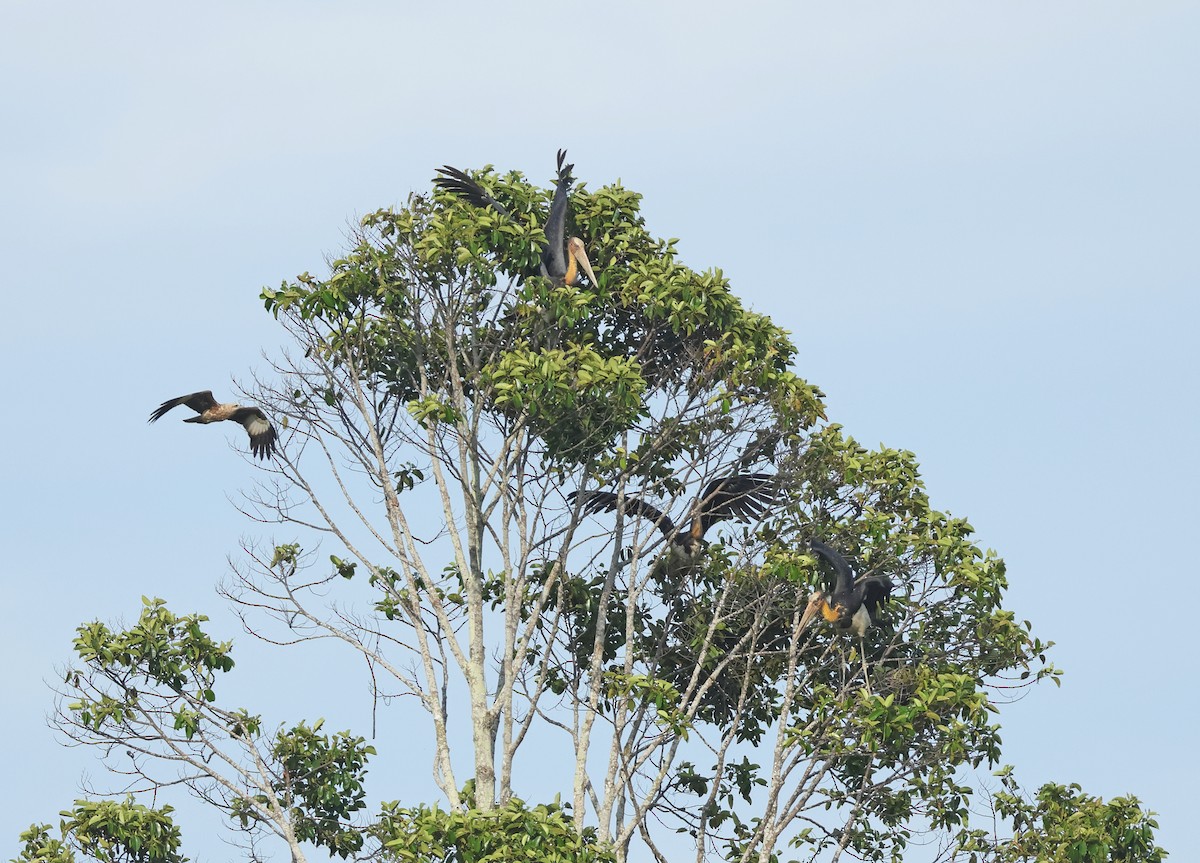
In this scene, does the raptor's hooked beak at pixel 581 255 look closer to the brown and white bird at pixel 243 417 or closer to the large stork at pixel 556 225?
the large stork at pixel 556 225

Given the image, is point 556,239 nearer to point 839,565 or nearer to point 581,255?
point 581,255

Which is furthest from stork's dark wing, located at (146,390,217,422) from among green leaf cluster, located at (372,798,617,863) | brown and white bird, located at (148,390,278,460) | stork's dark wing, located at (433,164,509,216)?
green leaf cluster, located at (372,798,617,863)

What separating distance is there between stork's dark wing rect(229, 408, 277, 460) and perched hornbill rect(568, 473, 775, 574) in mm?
3739

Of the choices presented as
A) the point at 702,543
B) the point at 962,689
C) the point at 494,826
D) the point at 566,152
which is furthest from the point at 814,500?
the point at 494,826

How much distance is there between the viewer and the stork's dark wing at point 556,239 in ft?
75.2

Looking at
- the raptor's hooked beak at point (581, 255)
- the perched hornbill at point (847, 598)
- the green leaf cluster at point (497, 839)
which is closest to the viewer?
the green leaf cluster at point (497, 839)

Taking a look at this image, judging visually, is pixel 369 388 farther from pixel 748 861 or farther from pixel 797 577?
pixel 748 861

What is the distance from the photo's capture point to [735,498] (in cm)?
2367

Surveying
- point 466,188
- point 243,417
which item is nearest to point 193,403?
point 243,417

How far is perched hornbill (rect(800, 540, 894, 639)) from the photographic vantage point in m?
22.1

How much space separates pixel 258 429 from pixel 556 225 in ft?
14.6

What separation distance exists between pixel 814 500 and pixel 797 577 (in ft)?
5.55

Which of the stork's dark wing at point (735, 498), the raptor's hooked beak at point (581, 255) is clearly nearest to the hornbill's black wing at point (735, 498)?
the stork's dark wing at point (735, 498)

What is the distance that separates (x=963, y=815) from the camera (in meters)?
22.8
